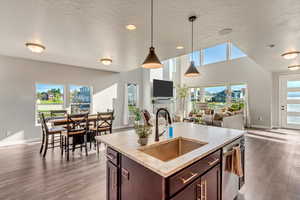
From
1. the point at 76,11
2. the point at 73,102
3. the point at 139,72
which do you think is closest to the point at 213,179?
the point at 76,11

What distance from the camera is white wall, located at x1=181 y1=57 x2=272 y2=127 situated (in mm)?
6363

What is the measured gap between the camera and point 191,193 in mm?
1101

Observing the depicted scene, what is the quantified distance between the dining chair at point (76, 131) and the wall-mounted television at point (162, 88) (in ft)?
15.3

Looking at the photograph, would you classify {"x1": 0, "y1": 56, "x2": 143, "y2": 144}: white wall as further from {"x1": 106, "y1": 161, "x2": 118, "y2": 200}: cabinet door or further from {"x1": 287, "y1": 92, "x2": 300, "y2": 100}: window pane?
{"x1": 287, "y1": 92, "x2": 300, "y2": 100}: window pane

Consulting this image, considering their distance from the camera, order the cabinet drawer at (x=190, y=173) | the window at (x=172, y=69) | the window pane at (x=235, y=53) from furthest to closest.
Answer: the window at (x=172, y=69) < the window pane at (x=235, y=53) < the cabinet drawer at (x=190, y=173)

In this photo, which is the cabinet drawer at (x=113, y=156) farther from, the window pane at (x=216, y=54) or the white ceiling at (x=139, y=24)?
the window pane at (x=216, y=54)

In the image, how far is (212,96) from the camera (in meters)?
8.17

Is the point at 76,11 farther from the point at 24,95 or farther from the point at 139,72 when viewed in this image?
the point at 139,72

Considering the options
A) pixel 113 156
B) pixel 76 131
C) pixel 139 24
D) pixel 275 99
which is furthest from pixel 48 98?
pixel 275 99

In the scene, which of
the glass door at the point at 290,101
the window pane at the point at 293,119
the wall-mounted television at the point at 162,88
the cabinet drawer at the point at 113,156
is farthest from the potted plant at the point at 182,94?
the cabinet drawer at the point at 113,156

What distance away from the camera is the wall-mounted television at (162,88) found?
7.83 metres

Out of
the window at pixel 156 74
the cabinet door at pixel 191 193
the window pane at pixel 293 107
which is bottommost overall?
the cabinet door at pixel 191 193

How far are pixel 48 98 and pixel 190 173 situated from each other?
5535 mm

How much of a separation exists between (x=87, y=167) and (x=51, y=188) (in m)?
0.73
